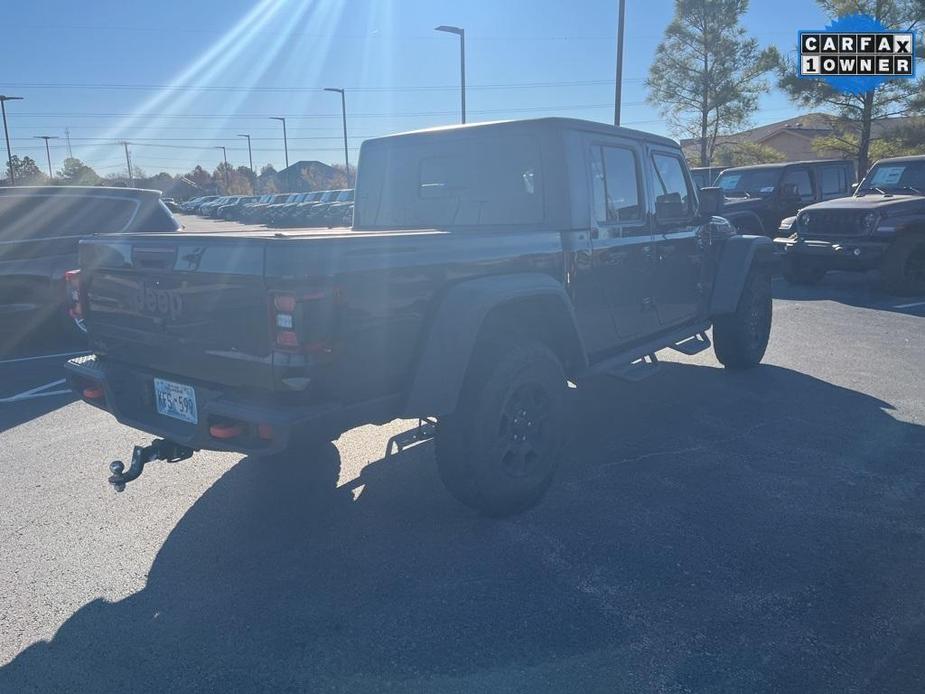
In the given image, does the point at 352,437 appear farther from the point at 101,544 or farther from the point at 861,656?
the point at 861,656

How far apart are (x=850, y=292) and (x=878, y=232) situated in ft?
4.13

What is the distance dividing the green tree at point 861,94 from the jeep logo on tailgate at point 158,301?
81.4 ft

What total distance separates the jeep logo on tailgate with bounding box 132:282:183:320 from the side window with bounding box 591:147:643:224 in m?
2.48

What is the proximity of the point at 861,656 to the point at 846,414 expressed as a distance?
3246mm

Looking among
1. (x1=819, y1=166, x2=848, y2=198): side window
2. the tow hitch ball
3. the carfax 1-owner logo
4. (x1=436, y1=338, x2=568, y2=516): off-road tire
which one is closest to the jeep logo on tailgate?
the tow hitch ball

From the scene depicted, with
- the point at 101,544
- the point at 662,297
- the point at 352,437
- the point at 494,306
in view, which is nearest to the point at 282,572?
the point at 101,544

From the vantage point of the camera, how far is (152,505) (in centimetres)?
420

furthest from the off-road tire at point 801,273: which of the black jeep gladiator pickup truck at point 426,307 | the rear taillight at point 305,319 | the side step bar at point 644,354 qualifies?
the rear taillight at point 305,319

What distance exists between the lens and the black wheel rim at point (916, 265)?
10.7m

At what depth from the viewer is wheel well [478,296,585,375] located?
3779mm

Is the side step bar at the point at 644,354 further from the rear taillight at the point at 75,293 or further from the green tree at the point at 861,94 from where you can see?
the green tree at the point at 861,94

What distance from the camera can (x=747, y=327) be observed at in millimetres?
6703

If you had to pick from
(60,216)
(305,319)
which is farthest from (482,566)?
(60,216)

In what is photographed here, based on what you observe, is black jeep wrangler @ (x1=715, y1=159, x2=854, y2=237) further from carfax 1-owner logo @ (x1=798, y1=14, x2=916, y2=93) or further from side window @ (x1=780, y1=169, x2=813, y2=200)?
carfax 1-owner logo @ (x1=798, y1=14, x2=916, y2=93)
